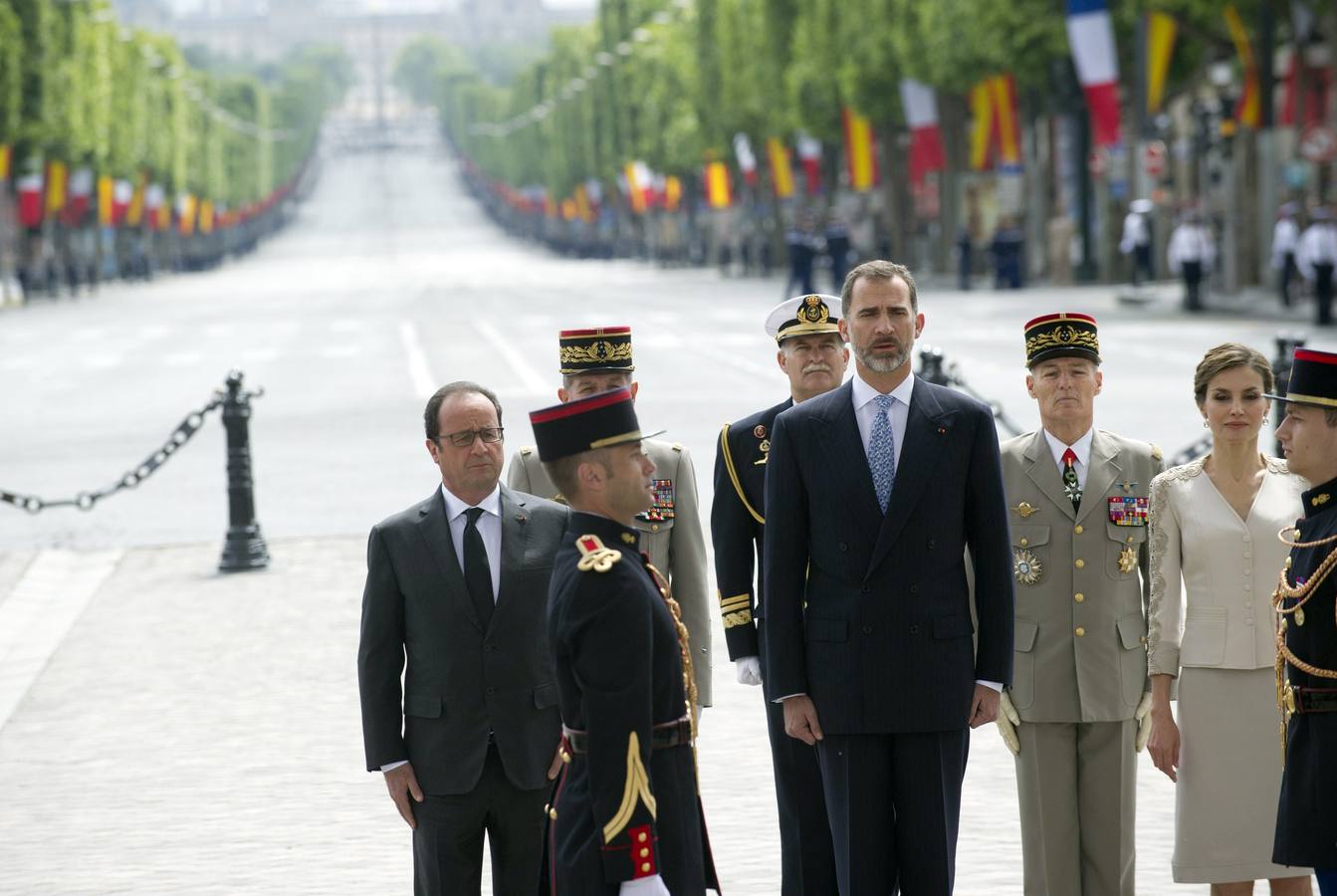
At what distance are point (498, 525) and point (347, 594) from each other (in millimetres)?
8135

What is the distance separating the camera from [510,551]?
5895mm

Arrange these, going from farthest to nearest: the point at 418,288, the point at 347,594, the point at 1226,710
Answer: the point at 418,288 → the point at 347,594 → the point at 1226,710

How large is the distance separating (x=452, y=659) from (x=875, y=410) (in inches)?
47.1

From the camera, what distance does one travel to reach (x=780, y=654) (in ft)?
19.2

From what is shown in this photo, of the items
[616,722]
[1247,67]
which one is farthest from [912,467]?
[1247,67]

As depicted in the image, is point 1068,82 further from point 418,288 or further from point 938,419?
point 938,419

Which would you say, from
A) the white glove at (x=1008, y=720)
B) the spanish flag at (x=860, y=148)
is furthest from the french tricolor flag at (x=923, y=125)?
the white glove at (x=1008, y=720)

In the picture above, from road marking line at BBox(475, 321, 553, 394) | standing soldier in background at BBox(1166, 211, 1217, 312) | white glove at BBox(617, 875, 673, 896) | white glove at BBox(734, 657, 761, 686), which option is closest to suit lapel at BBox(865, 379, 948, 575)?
white glove at BBox(734, 657, 761, 686)

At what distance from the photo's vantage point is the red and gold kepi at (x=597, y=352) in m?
6.91

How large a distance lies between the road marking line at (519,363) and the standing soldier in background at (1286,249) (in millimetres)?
12192

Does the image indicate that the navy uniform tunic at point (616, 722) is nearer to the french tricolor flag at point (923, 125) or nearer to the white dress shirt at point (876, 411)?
the white dress shirt at point (876, 411)

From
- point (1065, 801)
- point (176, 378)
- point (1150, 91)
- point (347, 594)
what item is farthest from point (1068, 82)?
point (1065, 801)

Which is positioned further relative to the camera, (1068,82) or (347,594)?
(1068,82)

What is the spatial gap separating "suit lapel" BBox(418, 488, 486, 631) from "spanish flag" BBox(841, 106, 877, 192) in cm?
6056
